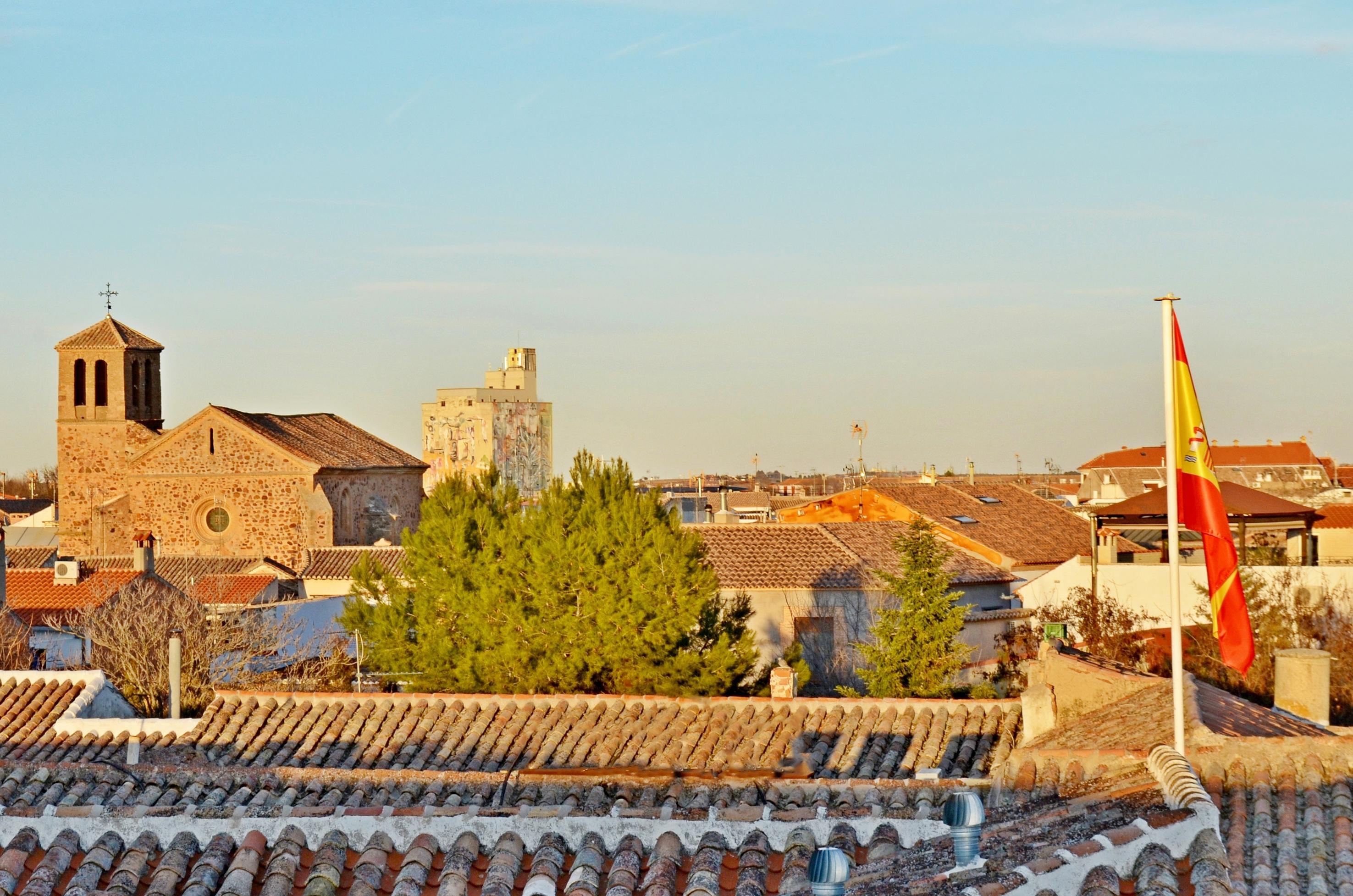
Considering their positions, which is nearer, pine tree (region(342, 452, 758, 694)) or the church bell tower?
pine tree (region(342, 452, 758, 694))

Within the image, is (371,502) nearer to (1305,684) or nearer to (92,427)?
(92,427)

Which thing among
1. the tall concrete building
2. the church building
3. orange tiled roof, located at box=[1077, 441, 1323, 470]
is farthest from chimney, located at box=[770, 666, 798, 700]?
the tall concrete building

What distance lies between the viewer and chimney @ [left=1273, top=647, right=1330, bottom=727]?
12.4 m

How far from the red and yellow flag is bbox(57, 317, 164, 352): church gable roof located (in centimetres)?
4709

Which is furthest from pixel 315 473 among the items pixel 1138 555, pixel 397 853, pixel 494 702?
pixel 397 853

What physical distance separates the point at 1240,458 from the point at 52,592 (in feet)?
173

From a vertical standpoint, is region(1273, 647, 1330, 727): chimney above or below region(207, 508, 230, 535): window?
below

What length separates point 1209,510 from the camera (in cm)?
888

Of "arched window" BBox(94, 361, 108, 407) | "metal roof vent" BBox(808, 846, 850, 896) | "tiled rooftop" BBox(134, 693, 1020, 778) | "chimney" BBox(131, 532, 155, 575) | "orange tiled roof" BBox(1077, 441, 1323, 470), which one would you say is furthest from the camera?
"orange tiled roof" BBox(1077, 441, 1323, 470)

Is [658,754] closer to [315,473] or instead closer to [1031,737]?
[1031,737]

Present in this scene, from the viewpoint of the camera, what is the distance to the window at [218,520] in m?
A: 46.0

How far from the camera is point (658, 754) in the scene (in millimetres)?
14891

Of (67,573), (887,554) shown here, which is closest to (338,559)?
(67,573)

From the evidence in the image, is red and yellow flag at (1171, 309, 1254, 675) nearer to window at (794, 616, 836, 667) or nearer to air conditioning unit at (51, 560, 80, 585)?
window at (794, 616, 836, 667)
